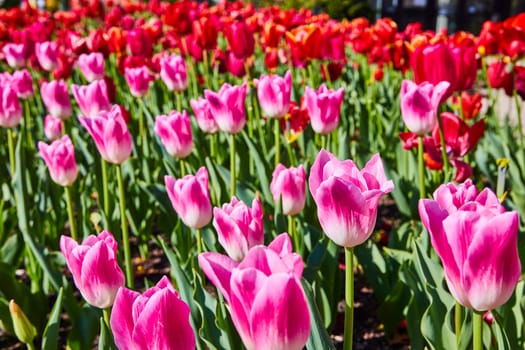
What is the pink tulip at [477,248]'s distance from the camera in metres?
0.83

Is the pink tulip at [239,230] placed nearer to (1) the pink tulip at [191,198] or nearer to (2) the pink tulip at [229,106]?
(1) the pink tulip at [191,198]

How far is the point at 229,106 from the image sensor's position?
208 cm

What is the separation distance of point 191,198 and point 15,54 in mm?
2653

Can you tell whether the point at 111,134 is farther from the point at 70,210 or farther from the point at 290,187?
the point at 290,187

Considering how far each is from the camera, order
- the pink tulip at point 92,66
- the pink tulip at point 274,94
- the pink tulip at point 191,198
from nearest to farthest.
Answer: the pink tulip at point 191,198 < the pink tulip at point 274,94 < the pink tulip at point 92,66

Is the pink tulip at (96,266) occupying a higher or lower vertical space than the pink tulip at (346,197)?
lower

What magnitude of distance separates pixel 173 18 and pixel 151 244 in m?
1.67

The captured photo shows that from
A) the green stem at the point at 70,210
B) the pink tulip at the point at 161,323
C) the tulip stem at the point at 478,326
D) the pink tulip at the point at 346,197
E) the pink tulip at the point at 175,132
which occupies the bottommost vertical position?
the green stem at the point at 70,210

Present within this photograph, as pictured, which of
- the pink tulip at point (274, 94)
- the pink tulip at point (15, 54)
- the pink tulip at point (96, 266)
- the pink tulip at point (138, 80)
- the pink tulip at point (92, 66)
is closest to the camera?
the pink tulip at point (96, 266)

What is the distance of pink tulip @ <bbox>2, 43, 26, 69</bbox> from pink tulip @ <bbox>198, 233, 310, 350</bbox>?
3.31m

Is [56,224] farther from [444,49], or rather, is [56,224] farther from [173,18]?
[173,18]

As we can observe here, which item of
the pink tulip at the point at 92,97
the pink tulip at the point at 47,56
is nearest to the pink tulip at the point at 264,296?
the pink tulip at the point at 92,97

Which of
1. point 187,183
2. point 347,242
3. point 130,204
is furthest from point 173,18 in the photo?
point 347,242

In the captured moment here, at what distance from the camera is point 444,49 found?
1959 mm
